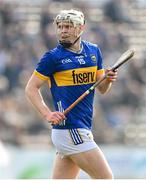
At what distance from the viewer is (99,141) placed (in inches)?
514

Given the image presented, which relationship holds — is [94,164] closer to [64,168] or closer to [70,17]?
[64,168]

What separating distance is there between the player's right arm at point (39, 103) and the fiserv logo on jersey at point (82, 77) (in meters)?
0.29

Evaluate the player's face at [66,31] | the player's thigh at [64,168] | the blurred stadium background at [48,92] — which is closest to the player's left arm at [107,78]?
the player's face at [66,31]

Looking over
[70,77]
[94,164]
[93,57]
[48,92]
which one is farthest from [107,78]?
[48,92]

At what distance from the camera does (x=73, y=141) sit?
6887mm

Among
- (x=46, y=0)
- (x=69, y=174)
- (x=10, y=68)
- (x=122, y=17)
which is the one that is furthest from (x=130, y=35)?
(x=69, y=174)

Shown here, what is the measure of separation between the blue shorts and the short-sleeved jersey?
4 cm

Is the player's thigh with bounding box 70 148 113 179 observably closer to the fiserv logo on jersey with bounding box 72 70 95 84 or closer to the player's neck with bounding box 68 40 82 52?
the fiserv logo on jersey with bounding box 72 70 95 84

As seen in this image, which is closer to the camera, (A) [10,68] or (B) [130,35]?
(A) [10,68]

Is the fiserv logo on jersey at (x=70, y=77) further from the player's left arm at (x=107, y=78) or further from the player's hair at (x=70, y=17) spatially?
the player's hair at (x=70, y=17)

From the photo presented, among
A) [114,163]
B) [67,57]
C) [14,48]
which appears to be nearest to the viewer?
[67,57]

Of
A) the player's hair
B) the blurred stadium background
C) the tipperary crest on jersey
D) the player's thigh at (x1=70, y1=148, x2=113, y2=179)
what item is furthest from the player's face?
the blurred stadium background

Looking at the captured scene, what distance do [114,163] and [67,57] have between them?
5.72 metres

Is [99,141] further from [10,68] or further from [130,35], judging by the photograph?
[130,35]
